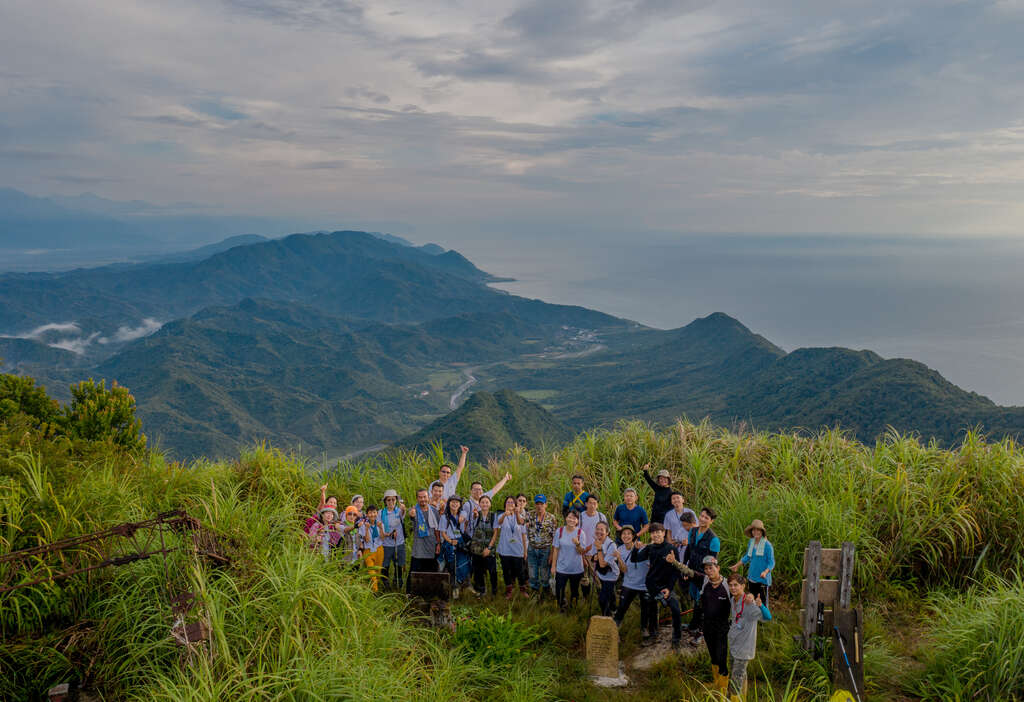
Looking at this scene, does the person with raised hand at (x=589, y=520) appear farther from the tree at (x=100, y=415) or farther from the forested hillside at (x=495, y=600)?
the tree at (x=100, y=415)

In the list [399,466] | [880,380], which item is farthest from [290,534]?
[880,380]

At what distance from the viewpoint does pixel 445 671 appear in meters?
5.36

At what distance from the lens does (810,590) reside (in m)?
6.17

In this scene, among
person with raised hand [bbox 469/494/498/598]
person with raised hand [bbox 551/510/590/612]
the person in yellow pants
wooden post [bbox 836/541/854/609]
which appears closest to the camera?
wooden post [bbox 836/541/854/609]

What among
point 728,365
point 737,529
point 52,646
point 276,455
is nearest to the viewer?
point 52,646

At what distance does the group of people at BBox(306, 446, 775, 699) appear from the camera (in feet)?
22.1

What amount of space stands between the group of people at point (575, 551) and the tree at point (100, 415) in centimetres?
1140

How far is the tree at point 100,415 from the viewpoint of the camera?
54.7 ft

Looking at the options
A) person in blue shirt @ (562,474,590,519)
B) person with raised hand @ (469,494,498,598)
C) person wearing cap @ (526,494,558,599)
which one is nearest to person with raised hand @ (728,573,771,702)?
person in blue shirt @ (562,474,590,519)

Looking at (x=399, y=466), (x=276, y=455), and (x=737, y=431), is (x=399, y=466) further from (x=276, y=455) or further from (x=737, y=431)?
(x=737, y=431)

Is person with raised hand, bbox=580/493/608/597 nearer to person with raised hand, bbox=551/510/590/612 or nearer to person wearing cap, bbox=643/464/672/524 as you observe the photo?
person with raised hand, bbox=551/510/590/612

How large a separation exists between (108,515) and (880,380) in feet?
239

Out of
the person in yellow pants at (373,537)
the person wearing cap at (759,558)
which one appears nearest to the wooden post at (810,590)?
the person wearing cap at (759,558)

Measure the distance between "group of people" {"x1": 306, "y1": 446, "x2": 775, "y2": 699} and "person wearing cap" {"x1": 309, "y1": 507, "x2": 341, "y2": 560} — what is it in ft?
0.05
